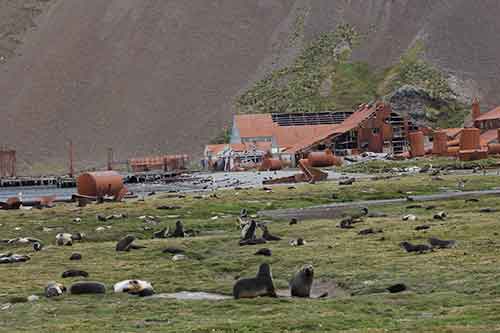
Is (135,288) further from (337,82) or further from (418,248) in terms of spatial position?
(337,82)

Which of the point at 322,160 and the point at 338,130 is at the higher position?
the point at 338,130

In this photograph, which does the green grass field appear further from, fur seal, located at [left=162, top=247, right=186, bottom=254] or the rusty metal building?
the rusty metal building

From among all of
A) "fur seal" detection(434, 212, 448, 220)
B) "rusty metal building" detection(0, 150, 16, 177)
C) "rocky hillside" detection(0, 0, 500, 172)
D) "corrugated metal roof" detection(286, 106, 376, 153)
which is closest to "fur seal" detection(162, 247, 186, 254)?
"fur seal" detection(434, 212, 448, 220)

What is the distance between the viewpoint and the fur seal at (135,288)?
19.9 metres

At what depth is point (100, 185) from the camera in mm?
56531

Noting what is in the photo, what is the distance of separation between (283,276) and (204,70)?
6307 inches

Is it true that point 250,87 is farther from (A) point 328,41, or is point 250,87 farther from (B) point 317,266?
(B) point 317,266

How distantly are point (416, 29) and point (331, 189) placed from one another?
119751 mm

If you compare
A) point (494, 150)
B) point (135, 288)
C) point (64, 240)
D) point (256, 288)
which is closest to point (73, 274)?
point (135, 288)

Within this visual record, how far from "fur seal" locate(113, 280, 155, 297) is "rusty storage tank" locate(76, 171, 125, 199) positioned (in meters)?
36.0

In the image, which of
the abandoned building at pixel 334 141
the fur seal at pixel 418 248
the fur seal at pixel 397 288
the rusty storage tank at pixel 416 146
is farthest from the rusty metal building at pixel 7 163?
the fur seal at pixel 397 288

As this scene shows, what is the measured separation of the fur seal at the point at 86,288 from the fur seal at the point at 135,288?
318mm

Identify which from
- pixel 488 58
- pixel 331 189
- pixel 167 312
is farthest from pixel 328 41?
pixel 167 312

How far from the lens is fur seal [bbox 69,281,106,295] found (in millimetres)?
20156
